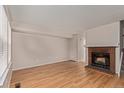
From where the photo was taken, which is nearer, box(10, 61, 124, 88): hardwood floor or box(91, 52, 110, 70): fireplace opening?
box(10, 61, 124, 88): hardwood floor

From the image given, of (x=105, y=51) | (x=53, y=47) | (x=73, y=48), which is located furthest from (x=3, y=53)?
(x=73, y=48)

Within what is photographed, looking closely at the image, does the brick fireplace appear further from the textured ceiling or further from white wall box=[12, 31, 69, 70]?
white wall box=[12, 31, 69, 70]

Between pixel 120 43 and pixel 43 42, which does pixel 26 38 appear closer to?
pixel 43 42

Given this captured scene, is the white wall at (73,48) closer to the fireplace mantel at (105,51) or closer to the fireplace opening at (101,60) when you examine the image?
the fireplace mantel at (105,51)

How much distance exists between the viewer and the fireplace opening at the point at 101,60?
4918mm

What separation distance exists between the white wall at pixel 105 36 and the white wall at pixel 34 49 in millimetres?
2595

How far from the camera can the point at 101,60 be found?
520 cm

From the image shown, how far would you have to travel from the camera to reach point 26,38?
5.54 meters

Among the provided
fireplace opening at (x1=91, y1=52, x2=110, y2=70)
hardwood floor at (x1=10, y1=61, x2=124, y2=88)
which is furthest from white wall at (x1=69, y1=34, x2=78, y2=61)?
hardwood floor at (x1=10, y1=61, x2=124, y2=88)

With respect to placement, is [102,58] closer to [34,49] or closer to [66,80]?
[66,80]

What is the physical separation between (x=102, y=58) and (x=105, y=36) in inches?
41.7

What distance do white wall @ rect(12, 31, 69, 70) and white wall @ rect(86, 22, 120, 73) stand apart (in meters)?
2.60

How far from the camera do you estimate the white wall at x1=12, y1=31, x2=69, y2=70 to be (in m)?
5.11
